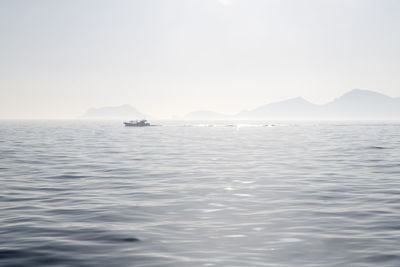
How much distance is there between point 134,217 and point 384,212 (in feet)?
34.1

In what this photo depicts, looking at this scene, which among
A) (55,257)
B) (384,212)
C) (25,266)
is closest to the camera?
(25,266)

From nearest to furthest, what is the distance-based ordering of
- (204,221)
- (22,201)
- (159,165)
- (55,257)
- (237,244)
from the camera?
1. (55,257)
2. (237,244)
3. (204,221)
4. (22,201)
5. (159,165)

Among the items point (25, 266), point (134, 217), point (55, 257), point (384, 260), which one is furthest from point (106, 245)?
point (384, 260)

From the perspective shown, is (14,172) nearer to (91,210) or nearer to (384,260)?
(91,210)

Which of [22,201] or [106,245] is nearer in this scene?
[106,245]

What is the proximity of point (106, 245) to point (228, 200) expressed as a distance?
820 centimetres

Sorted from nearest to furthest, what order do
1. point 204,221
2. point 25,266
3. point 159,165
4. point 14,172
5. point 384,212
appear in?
point 25,266
point 204,221
point 384,212
point 14,172
point 159,165

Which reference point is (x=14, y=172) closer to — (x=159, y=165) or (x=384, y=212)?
(x=159, y=165)

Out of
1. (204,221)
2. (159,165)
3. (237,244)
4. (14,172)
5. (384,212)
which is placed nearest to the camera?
(237,244)

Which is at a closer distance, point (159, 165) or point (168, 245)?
point (168, 245)

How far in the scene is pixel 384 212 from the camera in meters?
15.9

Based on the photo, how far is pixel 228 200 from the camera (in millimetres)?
18641

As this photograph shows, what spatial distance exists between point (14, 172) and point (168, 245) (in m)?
22.0

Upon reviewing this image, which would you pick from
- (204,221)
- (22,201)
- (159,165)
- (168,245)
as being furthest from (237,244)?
(159,165)
